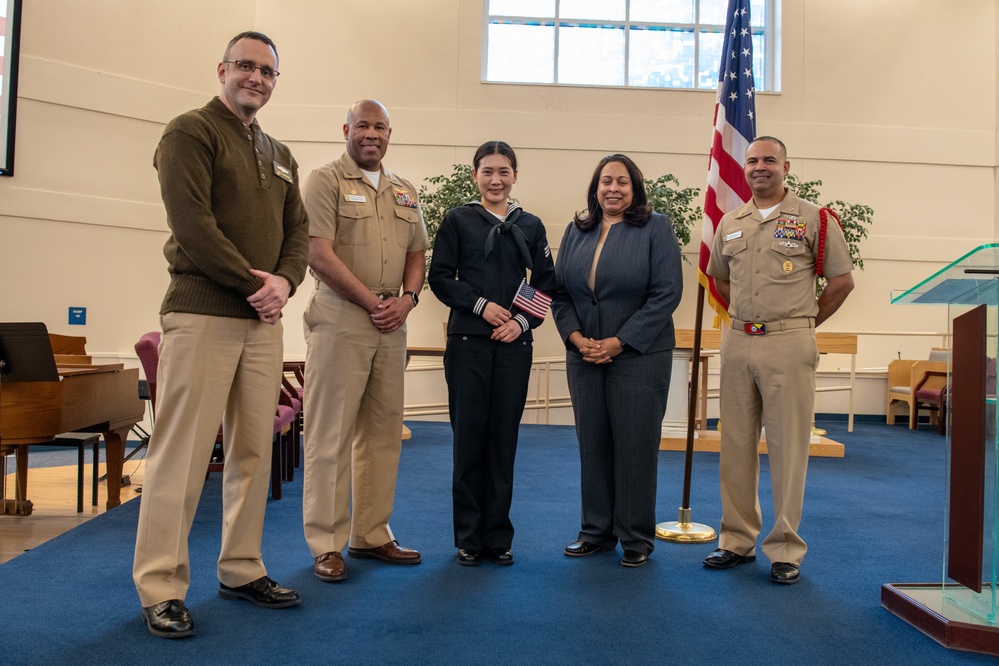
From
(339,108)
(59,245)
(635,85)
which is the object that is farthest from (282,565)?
(635,85)

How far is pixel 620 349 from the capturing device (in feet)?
10.1

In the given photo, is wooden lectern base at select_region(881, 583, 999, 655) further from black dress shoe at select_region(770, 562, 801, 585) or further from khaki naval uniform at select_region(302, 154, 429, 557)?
khaki naval uniform at select_region(302, 154, 429, 557)

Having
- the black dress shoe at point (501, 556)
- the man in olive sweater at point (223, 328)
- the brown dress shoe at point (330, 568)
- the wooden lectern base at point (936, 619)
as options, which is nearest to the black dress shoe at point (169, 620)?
the man in olive sweater at point (223, 328)

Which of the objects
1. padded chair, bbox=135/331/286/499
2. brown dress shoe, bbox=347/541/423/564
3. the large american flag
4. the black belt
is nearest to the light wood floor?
padded chair, bbox=135/331/286/499

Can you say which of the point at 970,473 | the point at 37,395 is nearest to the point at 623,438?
the point at 970,473

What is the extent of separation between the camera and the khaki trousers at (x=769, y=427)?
2.92 m

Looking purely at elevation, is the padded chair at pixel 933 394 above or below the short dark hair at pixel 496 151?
below

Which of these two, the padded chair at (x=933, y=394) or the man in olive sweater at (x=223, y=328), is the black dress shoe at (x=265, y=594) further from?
the padded chair at (x=933, y=394)

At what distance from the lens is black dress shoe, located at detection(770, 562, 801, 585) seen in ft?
9.32

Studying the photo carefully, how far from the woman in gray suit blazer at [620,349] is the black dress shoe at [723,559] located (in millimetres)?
220

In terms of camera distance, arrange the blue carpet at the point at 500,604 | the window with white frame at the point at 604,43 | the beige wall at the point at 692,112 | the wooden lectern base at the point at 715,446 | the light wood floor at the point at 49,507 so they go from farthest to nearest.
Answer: the window with white frame at the point at 604,43 → the beige wall at the point at 692,112 → the wooden lectern base at the point at 715,446 → the light wood floor at the point at 49,507 → the blue carpet at the point at 500,604

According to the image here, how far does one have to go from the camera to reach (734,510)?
3.09 m

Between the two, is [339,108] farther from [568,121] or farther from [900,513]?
[900,513]

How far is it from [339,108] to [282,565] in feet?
21.6
